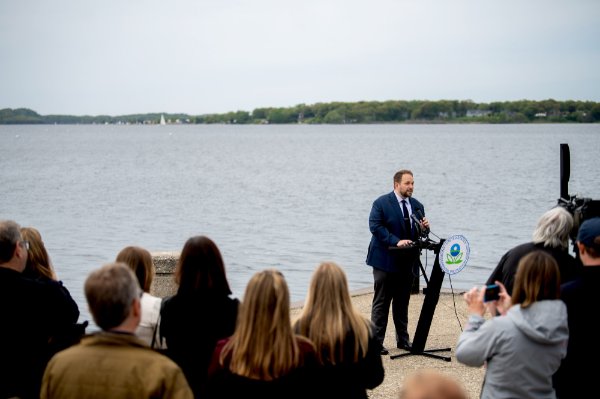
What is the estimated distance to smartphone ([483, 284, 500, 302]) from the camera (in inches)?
182

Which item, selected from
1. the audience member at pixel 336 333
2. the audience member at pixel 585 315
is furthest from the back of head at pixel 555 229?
the audience member at pixel 336 333

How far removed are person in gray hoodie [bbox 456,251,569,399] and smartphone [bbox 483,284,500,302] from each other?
135 mm

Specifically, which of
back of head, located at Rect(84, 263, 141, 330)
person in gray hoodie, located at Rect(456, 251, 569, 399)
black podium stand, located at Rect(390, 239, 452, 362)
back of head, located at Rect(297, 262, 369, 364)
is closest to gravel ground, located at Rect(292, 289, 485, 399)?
black podium stand, located at Rect(390, 239, 452, 362)

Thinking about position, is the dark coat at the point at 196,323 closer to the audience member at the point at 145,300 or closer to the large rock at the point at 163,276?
the audience member at the point at 145,300

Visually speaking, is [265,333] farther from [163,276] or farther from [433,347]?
[163,276]

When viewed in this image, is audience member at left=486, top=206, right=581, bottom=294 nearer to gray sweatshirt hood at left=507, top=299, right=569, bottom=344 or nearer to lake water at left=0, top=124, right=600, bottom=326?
gray sweatshirt hood at left=507, top=299, right=569, bottom=344

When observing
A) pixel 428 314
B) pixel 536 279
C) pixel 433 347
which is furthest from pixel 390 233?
pixel 536 279

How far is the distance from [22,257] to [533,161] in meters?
72.5

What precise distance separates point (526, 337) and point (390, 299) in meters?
4.50

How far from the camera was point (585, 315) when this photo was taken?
4.89m

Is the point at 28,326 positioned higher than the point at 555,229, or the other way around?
the point at 555,229

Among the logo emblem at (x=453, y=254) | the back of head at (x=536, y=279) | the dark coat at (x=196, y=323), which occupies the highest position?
the back of head at (x=536, y=279)

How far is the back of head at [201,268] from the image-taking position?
473cm

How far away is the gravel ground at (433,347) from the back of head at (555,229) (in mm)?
2072
